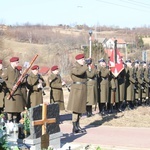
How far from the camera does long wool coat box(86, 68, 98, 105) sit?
13.2 meters

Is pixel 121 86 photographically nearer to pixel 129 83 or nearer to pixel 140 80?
pixel 129 83

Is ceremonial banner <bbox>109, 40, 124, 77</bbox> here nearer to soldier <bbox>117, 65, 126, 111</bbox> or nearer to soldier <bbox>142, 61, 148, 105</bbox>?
soldier <bbox>117, 65, 126, 111</bbox>

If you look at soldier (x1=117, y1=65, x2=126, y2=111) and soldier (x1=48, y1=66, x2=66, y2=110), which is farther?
soldier (x1=117, y1=65, x2=126, y2=111)

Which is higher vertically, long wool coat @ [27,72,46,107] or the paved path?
long wool coat @ [27,72,46,107]

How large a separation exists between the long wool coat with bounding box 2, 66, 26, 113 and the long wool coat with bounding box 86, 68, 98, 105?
10.9 ft

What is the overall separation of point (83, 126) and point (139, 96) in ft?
15.2

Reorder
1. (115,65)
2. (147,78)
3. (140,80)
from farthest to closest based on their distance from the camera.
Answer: (147,78), (140,80), (115,65)

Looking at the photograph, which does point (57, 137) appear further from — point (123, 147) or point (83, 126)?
point (83, 126)

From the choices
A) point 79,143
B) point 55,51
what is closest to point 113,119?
point 79,143

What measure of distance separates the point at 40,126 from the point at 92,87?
17.3 ft

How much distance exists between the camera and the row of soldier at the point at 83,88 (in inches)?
408

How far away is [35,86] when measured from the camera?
39.6 feet

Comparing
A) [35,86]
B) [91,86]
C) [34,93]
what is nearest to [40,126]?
[35,86]

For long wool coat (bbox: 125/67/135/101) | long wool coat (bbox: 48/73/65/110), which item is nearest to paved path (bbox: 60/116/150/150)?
long wool coat (bbox: 48/73/65/110)
